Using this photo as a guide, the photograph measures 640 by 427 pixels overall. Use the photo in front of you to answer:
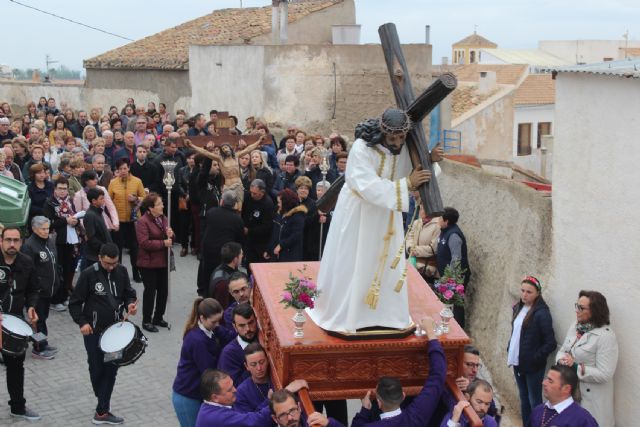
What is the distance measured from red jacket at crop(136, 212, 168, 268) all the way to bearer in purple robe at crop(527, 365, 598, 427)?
6137 mm

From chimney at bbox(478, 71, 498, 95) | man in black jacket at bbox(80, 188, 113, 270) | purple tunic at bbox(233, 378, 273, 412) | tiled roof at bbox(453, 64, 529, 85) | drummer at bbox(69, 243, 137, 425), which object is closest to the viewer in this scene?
purple tunic at bbox(233, 378, 273, 412)

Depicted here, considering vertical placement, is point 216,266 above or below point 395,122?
below

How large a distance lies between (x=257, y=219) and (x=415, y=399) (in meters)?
6.87

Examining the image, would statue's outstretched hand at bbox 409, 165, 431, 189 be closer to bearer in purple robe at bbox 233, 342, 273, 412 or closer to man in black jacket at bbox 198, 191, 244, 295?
bearer in purple robe at bbox 233, 342, 273, 412

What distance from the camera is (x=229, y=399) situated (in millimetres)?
6547

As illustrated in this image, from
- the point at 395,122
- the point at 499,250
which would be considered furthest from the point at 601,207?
the point at 395,122

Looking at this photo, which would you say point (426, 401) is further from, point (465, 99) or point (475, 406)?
point (465, 99)

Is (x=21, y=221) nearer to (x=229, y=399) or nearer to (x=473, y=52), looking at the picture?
(x=229, y=399)

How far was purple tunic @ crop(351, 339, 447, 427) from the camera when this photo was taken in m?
6.25

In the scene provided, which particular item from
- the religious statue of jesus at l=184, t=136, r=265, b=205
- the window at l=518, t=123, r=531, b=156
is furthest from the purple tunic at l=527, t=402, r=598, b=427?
the window at l=518, t=123, r=531, b=156

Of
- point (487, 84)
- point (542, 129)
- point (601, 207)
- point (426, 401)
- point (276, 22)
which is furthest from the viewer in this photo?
point (542, 129)

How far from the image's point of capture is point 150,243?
1165 centimetres

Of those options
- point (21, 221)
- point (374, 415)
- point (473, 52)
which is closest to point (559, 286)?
point (374, 415)

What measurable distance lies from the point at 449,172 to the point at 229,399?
6.99 meters
